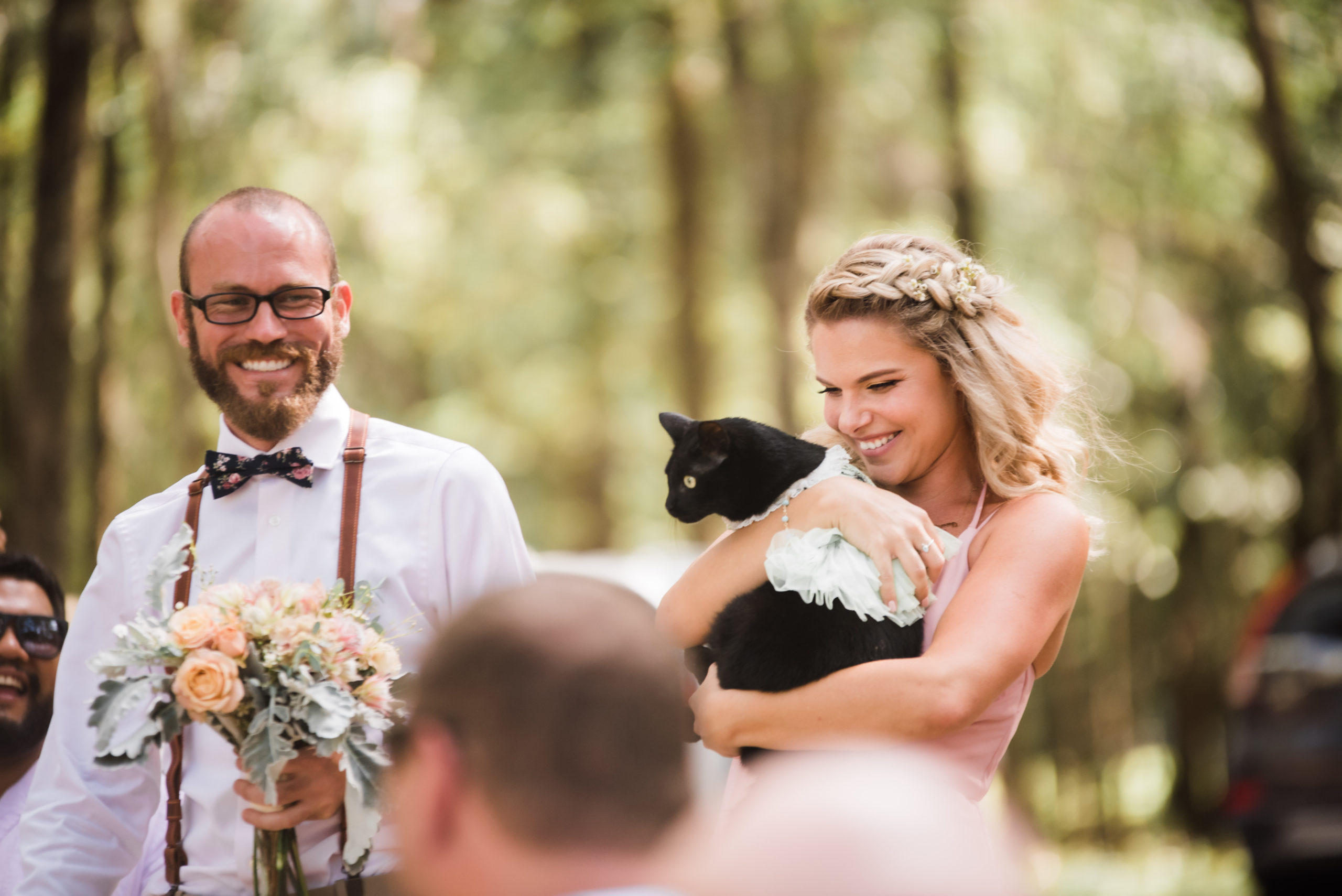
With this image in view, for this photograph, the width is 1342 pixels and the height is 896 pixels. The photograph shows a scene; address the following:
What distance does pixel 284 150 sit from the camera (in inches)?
393

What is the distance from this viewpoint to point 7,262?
8.38m

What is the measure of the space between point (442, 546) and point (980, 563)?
1.18 m

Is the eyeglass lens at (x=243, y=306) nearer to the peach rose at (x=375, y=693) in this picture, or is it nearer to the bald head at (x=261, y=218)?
the bald head at (x=261, y=218)

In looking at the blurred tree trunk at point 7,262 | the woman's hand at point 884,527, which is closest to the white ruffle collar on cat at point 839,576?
the woman's hand at point 884,527

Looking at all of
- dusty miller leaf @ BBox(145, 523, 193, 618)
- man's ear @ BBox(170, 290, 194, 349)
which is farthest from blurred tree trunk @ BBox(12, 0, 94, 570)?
dusty miller leaf @ BBox(145, 523, 193, 618)

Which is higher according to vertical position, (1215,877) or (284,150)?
(284,150)

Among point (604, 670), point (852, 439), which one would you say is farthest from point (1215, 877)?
point (604, 670)

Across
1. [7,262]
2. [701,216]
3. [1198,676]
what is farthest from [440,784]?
[1198,676]

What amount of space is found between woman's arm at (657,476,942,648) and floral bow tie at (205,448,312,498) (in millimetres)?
871

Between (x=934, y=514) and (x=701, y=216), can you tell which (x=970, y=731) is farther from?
(x=701, y=216)

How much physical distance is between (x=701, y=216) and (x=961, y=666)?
11233 mm

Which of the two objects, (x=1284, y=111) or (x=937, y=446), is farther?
(x=1284, y=111)

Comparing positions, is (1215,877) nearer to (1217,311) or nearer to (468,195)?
(1217,311)

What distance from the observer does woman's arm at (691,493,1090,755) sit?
2.34 metres
